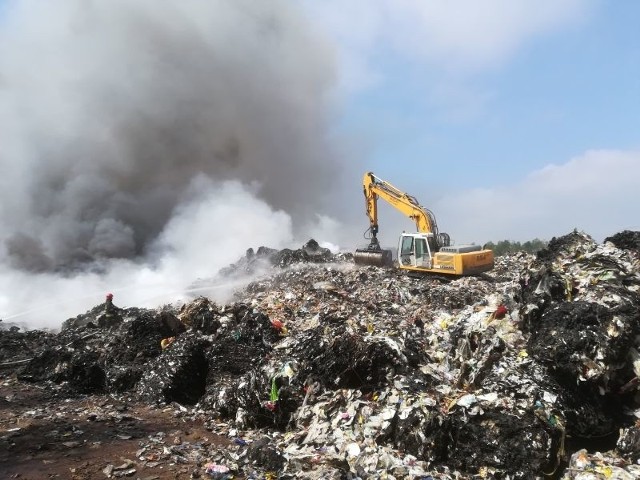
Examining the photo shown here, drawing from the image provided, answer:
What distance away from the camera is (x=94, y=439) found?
175 inches

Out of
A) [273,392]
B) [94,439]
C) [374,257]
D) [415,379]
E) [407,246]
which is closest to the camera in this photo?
[94,439]

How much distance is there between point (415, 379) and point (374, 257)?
8976 millimetres

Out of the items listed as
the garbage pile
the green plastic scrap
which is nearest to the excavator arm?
the garbage pile

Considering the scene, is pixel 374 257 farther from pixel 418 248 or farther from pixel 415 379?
pixel 415 379

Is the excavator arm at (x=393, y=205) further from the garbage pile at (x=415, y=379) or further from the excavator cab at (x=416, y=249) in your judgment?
Result: the garbage pile at (x=415, y=379)

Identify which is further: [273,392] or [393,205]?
[393,205]

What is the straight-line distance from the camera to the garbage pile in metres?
3.72

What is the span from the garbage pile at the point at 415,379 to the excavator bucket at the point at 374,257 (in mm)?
5409

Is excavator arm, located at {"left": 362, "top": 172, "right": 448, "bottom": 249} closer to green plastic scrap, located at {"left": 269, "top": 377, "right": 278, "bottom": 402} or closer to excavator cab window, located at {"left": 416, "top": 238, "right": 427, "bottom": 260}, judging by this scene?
excavator cab window, located at {"left": 416, "top": 238, "right": 427, "bottom": 260}

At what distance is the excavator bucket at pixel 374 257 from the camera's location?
44.8ft

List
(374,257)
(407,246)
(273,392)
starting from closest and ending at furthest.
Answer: (273,392) < (407,246) < (374,257)

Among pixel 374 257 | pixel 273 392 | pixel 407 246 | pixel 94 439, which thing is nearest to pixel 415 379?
pixel 273 392

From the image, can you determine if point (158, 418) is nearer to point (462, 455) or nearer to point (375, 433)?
point (375, 433)

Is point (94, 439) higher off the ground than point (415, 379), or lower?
lower
